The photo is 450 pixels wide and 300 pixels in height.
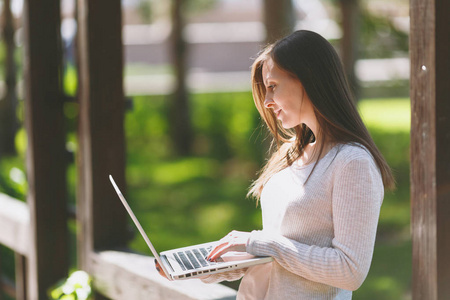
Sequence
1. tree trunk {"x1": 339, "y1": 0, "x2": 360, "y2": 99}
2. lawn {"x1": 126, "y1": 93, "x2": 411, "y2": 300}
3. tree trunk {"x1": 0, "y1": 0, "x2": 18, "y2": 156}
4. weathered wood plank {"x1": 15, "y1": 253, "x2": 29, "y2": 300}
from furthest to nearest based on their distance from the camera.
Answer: tree trunk {"x1": 0, "y1": 0, "x2": 18, "y2": 156}, tree trunk {"x1": 339, "y1": 0, "x2": 360, "y2": 99}, lawn {"x1": 126, "y1": 93, "x2": 411, "y2": 300}, weathered wood plank {"x1": 15, "y1": 253, "x2": 29, "y2": 300}

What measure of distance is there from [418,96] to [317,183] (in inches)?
17.3

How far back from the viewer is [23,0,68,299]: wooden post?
364 cm

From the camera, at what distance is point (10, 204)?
4.33 meters

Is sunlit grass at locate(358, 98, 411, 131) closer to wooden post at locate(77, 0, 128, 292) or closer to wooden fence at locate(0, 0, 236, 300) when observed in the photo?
wooden fence at locate(0, 0, 236, 300)

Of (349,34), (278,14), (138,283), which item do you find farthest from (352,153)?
(349,34)

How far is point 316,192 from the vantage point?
5.72ft

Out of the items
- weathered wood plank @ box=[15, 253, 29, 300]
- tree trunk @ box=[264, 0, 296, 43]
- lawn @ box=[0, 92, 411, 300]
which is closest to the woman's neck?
lawn @ box=[0, 92, 411, 300]

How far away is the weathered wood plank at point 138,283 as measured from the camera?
2578 mm

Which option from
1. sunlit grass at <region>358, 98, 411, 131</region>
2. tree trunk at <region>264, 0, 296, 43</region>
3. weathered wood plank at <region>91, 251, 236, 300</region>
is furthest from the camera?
sunlit grass at <region>358, 98, 411, 131</region>

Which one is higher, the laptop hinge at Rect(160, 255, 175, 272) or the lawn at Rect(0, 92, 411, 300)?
the laptop hinge at Rect(160, 255, 175, 272)

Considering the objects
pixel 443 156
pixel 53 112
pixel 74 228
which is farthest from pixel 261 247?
pixel 74 228

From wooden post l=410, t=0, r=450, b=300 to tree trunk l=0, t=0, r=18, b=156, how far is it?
8.84 meters

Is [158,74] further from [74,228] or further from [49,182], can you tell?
[49,182]

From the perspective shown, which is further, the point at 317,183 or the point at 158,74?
the point at 158,74
